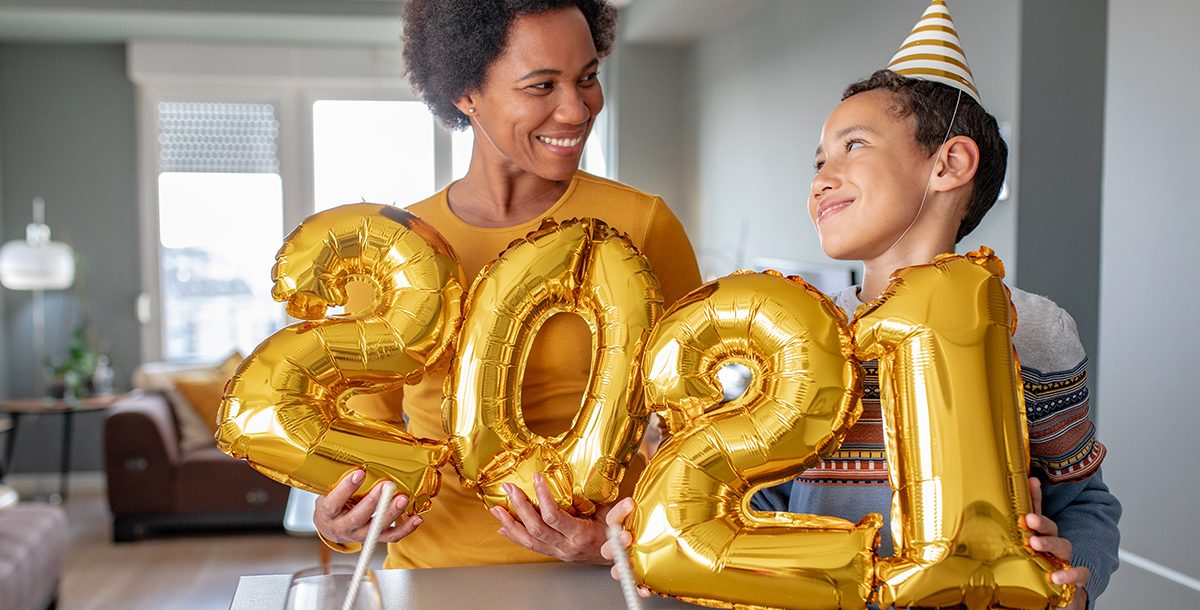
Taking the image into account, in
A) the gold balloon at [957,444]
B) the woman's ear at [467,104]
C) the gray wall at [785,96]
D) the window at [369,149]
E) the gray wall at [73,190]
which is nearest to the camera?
the gold balloon at [957,444]

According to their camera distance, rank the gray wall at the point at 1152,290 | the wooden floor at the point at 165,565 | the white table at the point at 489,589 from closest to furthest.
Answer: the white table at the point at 489,589 → the gray wall at the point at 1152,290 → the wooden floor at the point at 165,565

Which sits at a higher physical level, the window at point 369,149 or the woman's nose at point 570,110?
the window at point 369,149

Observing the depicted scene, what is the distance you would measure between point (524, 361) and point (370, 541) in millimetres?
224

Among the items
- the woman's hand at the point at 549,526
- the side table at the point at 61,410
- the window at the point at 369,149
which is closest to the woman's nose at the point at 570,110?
the woman's hand at the point at 549,526

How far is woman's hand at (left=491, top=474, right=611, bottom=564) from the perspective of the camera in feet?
2.80

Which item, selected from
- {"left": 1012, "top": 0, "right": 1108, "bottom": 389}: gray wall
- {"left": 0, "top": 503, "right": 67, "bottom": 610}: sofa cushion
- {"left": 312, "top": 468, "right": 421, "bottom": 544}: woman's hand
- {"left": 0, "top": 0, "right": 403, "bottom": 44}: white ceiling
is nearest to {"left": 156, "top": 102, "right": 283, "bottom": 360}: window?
{"left": 0, "top": 0, "right": 403, "bottom": 44}: white ceiling

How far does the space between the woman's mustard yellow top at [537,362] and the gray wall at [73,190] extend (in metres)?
5.15

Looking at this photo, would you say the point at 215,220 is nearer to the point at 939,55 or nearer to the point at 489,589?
the point at 489,589

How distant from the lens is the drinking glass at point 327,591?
0.69 meters

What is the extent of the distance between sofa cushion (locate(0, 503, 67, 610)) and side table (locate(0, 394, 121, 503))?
1.56 meters

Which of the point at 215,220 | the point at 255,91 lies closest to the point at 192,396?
the point at 215,220

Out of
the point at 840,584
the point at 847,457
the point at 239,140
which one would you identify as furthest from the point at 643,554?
the point at 239,140

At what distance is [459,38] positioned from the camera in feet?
3.45

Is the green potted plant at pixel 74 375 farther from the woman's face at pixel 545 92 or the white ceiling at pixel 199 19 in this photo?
the woman's face at pixel 545 92
